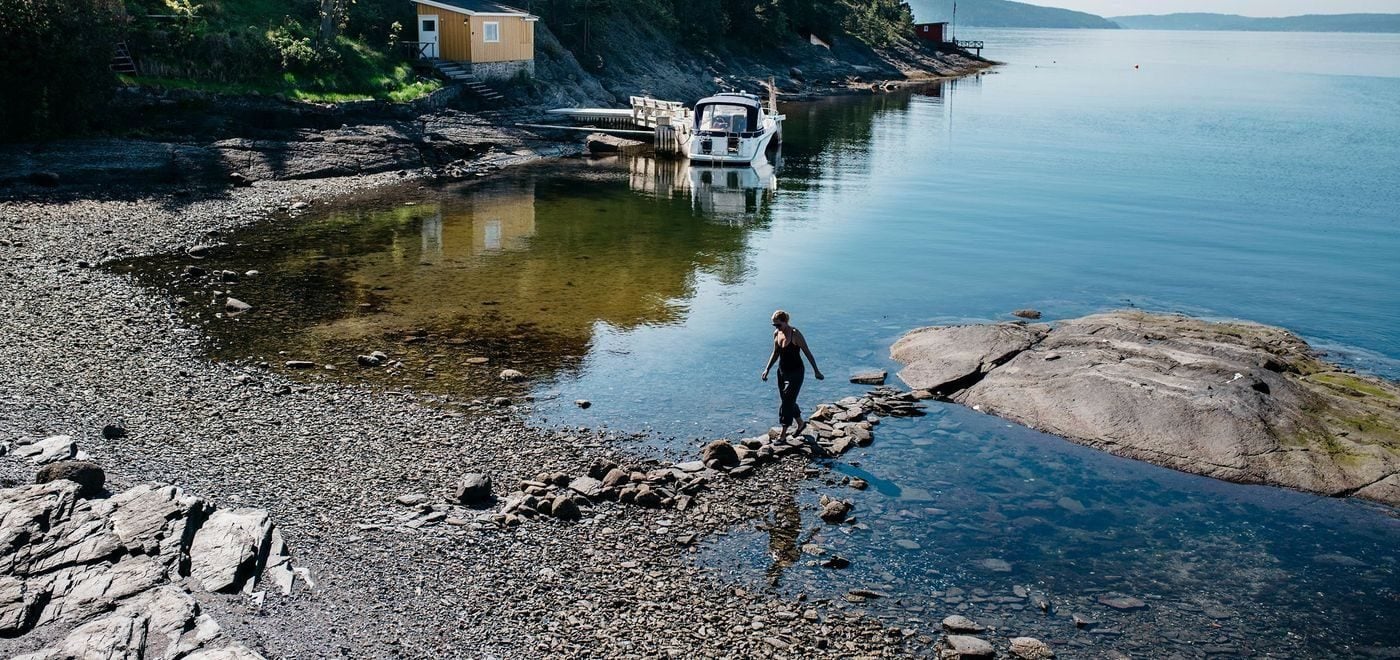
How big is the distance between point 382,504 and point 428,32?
48.7 m

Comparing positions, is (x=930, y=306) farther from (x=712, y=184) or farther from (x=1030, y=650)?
(x=712, y=184)

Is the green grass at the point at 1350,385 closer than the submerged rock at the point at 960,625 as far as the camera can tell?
No

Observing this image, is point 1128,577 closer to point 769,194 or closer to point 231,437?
point 231,437

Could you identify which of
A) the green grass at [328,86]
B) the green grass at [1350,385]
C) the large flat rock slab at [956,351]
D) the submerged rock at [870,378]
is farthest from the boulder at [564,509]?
the green grass at [328,86]

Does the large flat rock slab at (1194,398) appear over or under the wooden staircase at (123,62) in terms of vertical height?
under

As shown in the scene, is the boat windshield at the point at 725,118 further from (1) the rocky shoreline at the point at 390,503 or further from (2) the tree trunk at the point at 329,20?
(1) the rocky shoreline at the point at 390,503

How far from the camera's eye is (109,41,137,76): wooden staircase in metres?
43.4

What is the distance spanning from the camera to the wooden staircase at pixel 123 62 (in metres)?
43.4

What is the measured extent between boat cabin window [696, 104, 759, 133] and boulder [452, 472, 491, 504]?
41.2 m

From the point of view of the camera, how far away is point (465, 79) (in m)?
58.4

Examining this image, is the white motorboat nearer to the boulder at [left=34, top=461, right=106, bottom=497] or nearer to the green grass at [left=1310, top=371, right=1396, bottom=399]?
the green grass at [left=1310, top=371, right=1396, bottom=399]

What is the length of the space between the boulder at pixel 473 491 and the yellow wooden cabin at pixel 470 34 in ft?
155

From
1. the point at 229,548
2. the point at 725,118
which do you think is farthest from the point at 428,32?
the point at 229,548

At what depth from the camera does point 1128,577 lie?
1430 centimetres
